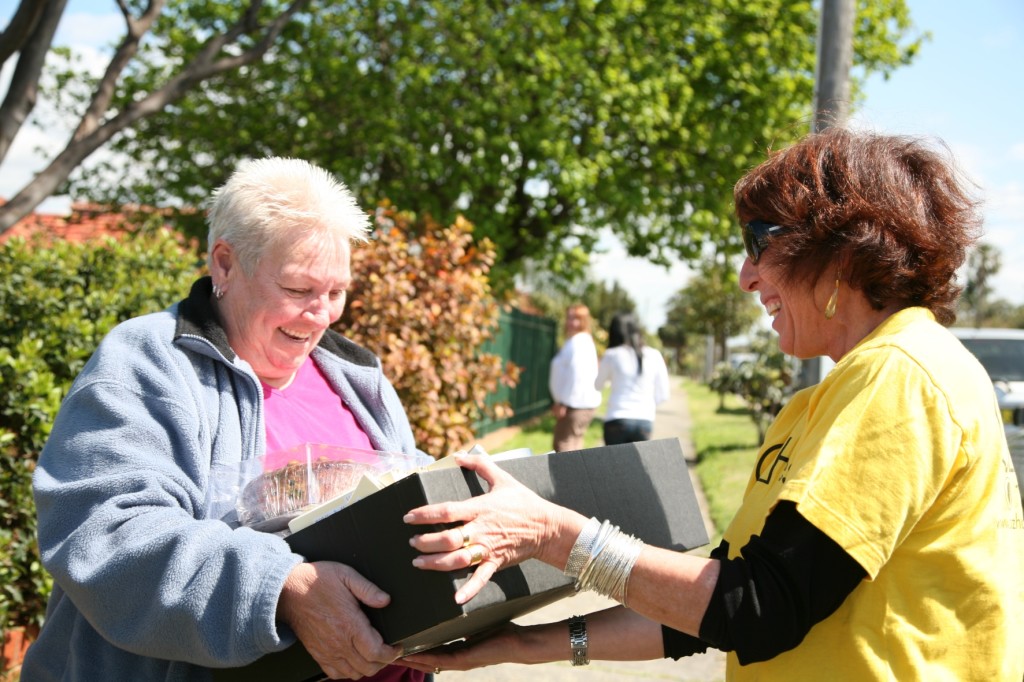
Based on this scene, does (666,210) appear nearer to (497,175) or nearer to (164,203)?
(497,175)

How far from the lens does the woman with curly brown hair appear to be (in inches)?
58.8

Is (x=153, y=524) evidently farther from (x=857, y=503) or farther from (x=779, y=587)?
(x=857, y=503)

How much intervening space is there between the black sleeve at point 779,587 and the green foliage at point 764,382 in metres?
11.3

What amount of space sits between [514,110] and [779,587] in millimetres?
12355

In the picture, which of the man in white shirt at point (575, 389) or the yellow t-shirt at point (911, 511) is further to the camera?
the man in white shirt at point (575, 389)

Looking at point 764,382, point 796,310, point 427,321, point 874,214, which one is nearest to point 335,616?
point 796,310

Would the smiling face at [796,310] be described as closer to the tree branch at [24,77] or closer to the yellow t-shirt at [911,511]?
the yellow t-shirt at [911,511]

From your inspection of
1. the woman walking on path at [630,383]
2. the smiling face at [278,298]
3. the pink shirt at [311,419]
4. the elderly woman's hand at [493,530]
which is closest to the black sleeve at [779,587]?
the elderly woman's hand at [493,530]

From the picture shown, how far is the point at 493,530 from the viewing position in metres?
1.59

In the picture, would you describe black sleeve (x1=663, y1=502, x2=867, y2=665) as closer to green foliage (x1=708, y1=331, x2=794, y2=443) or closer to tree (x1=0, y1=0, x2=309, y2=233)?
tree (x1=0, y1=0, x2=309, y2=233)

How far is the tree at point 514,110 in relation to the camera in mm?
13633

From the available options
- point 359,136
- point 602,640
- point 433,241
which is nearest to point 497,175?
point 359,136

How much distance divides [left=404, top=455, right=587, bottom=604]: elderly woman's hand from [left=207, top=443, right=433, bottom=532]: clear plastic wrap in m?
0.27

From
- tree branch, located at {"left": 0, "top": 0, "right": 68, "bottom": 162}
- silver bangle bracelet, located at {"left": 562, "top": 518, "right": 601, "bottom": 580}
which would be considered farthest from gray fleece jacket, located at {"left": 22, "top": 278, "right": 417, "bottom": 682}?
tree branch, located at {"left": 0, "top": 0, "right": 68, "bottom": 162}
